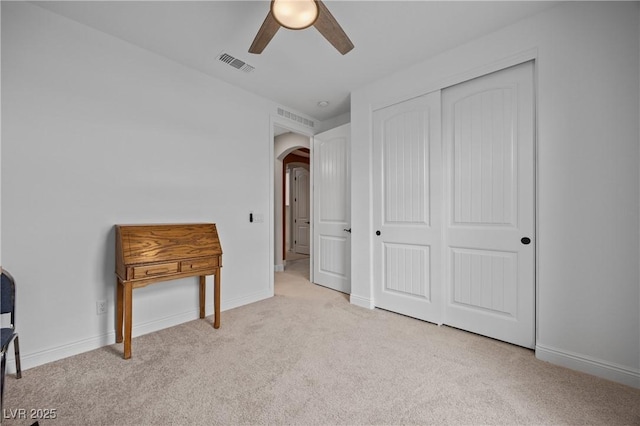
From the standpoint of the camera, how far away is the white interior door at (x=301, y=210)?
7.27m

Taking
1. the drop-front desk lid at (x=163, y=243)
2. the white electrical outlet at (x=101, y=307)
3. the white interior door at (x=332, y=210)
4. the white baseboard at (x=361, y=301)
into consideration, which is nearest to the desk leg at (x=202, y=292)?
the drop-front desk lid at (x=163, y=243)

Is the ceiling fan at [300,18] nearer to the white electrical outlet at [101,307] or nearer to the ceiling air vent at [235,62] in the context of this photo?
the ceiling air vent at [235,62]

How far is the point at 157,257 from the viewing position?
217cm

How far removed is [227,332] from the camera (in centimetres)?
246

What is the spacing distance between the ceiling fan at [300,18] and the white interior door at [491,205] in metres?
1.33

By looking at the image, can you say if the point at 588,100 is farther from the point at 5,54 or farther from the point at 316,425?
the point at 5,54

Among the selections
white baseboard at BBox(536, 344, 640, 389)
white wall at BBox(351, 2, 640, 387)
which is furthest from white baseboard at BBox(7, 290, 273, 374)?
white wall at BBox(351, 2, 640, 387)

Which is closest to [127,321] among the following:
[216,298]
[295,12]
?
[216,298]

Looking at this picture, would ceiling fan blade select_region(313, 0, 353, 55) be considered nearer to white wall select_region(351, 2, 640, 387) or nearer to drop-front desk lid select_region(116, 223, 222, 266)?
white wall select_region(351, 2, 640, 387)

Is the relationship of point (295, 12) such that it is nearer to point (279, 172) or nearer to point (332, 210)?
point (332, 210)

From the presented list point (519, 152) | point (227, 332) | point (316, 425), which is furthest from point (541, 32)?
point (227, 332)

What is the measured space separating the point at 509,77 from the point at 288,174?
5.99 meters

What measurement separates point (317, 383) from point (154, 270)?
1.46m

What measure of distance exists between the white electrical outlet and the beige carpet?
28 centimetres
